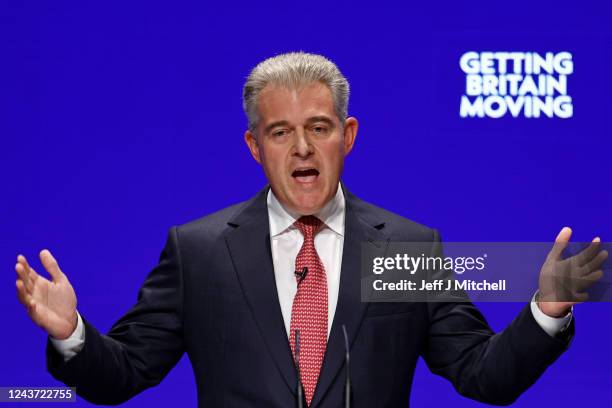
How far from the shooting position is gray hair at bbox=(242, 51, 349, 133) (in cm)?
214

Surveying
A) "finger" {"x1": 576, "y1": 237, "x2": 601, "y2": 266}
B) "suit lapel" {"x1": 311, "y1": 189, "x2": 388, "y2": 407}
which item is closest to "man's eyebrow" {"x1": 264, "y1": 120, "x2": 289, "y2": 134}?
"suit lapel" {"x1": 311, "y1": 189, "x2": 388, "y2": 407}

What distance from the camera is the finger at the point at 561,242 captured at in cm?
183

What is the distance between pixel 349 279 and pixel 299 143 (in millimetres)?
303

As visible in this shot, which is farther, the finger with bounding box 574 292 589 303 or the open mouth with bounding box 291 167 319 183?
the open mouth with bounding box 291 167 319 183

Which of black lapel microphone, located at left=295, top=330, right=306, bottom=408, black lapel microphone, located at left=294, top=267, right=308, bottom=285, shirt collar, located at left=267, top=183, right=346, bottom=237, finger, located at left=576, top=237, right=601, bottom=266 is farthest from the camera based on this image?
shirt collar, located at left=267, top=183, right=346, bottom=237

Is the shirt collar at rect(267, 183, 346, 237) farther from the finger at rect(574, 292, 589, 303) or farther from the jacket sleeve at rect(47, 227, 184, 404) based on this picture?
the finger at rect(574, 292, 589, 303)

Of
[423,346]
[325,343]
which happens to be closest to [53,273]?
[325,343]

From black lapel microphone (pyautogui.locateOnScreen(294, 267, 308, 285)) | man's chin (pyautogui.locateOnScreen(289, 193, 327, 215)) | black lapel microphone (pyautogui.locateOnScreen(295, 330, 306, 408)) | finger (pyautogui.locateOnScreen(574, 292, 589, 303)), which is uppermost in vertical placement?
man's chin (pyautogui.locateOnScreen(289, 193, 327, 215))

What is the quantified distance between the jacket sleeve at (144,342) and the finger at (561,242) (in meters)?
0.79

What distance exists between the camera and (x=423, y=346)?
2.19 m

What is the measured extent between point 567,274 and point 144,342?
89 cm

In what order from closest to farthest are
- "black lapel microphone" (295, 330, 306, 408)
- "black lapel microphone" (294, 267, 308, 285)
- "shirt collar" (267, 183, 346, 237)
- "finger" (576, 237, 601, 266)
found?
1. "finger" (576, 237, 601, 266)
2. "black lapel microphone" (295, 330, 306, 408)
3. "black lapel microphone" (294, 267, 308, 285)
4. "shirt collar" (267, 183, 346, 237)

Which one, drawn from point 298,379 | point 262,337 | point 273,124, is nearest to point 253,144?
point 273,124

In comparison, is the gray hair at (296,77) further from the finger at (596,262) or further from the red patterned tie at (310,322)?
the finger at (596,262)
